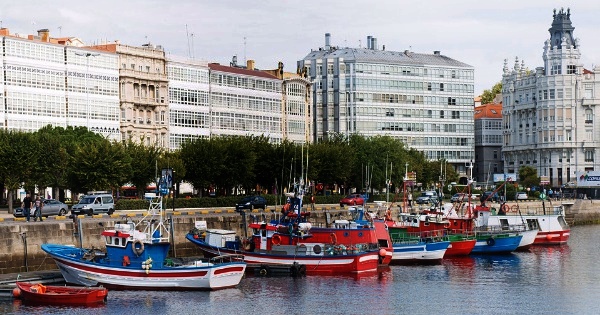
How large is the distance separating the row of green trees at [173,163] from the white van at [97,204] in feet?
17.4

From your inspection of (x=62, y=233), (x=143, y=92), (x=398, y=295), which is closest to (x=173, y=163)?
(x=143, y=92)

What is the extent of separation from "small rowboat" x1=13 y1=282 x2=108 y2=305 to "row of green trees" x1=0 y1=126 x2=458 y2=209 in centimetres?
3668

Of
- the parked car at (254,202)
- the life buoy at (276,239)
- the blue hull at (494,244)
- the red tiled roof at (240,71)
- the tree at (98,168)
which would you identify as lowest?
the blue hull at (494,244)

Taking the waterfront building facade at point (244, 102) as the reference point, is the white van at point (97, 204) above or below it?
below

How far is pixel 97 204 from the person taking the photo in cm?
9919

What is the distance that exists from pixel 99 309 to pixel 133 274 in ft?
20.5

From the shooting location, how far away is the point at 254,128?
579 ft

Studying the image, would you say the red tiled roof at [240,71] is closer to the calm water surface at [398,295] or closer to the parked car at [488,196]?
the parked car at [488,196]

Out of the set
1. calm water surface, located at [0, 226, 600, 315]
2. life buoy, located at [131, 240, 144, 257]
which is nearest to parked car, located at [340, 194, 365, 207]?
calm water surface, located at [0, 226, 600, 315]

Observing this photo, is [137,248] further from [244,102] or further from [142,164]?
[244,102]

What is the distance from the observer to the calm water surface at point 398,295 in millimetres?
66250

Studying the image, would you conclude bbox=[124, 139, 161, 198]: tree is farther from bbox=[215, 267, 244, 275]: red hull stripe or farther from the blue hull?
bbox=[215, 267, 244, 275]: red hull stripe

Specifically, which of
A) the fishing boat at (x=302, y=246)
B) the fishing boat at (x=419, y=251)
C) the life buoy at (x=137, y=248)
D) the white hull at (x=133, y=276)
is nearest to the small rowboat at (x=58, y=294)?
the white hull at (x=133, y=276)

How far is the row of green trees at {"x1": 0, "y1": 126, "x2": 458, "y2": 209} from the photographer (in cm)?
11494
